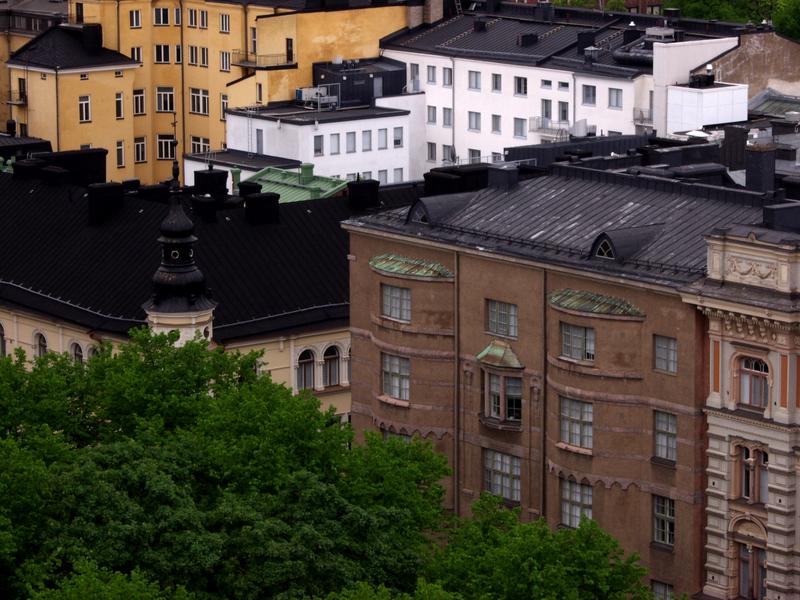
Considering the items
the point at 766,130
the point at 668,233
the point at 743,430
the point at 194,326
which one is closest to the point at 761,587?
the point at 743,430

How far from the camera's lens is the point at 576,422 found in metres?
121

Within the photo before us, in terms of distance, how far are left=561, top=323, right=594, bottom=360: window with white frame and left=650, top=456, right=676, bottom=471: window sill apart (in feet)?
14.7

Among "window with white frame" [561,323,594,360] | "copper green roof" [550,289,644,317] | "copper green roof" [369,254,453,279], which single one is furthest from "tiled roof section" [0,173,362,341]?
"copper green roof" [550,289,644,317]

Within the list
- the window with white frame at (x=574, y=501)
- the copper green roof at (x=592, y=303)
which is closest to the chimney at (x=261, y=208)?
the copper green roof at (x=592, y=303)

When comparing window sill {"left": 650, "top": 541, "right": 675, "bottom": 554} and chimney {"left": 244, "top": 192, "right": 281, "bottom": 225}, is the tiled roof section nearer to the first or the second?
chimney {"left": 244, "top": 192, "right": 281, "bottom": 225}

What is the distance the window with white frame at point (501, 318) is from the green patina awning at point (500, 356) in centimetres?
46

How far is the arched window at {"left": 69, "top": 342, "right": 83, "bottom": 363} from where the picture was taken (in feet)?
497

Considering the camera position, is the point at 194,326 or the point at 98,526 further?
the point at 194,326

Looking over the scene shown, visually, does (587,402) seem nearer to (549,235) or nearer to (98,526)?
(549,235)

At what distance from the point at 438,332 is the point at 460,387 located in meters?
2.29

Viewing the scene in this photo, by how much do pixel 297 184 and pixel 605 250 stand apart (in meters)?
53.9

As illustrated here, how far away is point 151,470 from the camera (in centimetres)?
11525

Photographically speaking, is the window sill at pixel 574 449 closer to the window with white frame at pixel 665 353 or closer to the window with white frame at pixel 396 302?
the window with white frame at pixel 665 353

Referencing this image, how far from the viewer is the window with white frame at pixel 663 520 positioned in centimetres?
11869
